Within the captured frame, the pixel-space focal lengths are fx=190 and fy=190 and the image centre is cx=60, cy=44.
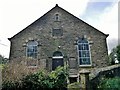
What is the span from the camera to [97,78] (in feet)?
43.2

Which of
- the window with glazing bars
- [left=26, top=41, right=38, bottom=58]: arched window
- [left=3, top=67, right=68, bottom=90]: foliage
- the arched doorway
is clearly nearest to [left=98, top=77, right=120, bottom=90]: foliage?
[left=3, top=67, right=68, bottom=90]: foliage

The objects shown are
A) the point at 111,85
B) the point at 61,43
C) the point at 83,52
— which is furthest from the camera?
the point at 61,43

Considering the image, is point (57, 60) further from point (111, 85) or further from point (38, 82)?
point (111, 85)

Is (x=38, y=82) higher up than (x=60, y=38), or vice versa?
(x=60, y=38)

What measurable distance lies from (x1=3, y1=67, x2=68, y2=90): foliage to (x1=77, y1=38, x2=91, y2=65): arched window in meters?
7.57

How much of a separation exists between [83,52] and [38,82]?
9.40 m

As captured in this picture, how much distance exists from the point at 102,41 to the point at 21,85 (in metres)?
12.2

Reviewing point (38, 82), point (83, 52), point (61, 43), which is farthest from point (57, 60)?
point (38, 82)

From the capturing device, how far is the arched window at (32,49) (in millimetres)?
21875

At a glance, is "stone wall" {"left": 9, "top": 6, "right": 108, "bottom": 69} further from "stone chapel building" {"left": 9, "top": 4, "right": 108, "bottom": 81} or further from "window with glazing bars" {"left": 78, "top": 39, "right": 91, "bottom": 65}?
"window with glazing bars" {"left": 78, "top": 39, "right": 91, "bottom": 65}

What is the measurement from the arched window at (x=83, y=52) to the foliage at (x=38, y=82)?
7573mm

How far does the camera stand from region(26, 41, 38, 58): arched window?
861 inches

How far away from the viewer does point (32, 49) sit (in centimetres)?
2206

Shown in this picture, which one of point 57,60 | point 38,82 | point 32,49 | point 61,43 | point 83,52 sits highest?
point 61,43
